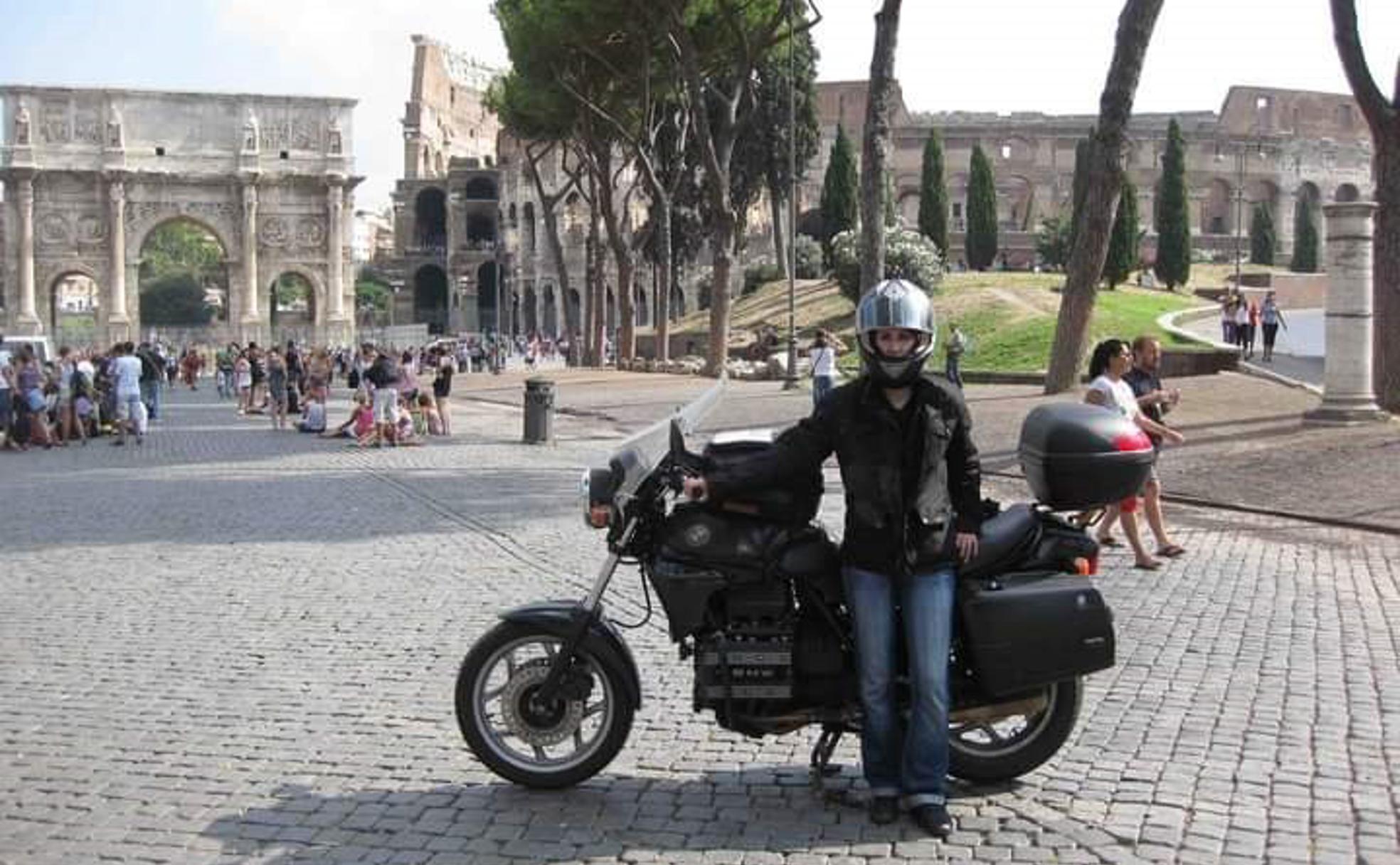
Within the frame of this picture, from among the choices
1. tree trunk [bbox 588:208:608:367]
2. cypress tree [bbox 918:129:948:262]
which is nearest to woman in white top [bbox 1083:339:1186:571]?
tree trunk [bbox 588:208:608:367]

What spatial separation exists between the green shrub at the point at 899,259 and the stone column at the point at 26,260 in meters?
36.3

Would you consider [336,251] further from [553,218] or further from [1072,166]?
[1072,166]

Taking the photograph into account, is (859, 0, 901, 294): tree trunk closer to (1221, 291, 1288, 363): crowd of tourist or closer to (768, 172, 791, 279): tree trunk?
(1221, 291, 1288, 363): crowd of tourist

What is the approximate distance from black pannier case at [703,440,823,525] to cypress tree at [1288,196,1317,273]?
72146 mm

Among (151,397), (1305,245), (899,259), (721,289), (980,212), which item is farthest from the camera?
(1305,245)

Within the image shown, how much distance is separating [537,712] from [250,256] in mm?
63612

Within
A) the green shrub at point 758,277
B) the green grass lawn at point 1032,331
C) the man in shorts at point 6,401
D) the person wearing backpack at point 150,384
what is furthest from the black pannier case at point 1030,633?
the green shrub at point 758,277

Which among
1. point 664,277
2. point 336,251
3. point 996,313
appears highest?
point 336,251

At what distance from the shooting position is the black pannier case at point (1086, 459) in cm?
478

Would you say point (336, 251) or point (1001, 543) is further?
point (336, 251)

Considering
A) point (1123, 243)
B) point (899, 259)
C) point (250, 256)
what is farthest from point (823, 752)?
point (250, 256)

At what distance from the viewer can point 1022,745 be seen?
4918 mm

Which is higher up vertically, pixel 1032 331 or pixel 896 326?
pixel 1032 331

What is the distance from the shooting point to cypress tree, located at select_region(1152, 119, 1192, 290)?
53.5 meters
